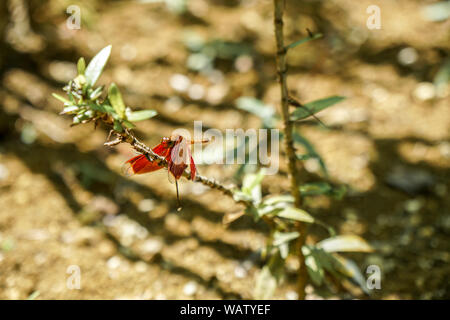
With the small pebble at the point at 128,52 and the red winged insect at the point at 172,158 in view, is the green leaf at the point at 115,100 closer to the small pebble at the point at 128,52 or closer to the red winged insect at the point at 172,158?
the red winged insect at the point at 172,158

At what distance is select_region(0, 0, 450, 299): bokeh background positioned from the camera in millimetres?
1647

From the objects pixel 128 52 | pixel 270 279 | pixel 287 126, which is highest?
pixel 128 52

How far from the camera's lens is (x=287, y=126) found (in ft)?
4.02

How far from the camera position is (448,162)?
79.9 inches

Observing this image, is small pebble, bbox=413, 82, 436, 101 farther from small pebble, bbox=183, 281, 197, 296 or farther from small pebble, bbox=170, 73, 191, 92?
small pebble, bbox=183, 281, 197, 296

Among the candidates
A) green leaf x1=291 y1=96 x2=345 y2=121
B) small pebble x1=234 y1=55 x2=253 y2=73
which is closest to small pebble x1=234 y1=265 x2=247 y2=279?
green leaf x1=291 y1=96 x2=345 y2=121

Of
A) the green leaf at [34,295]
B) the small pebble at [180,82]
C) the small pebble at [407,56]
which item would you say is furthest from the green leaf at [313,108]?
the small pebble at [407,56]

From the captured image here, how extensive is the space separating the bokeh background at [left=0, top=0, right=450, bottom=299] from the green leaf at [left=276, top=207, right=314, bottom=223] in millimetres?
158

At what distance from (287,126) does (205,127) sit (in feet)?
3.77

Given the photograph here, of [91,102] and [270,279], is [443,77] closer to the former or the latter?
[270,279]

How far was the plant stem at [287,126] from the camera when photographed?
110cm

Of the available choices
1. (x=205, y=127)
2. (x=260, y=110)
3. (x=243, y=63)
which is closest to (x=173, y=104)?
(x=205, y=127)
